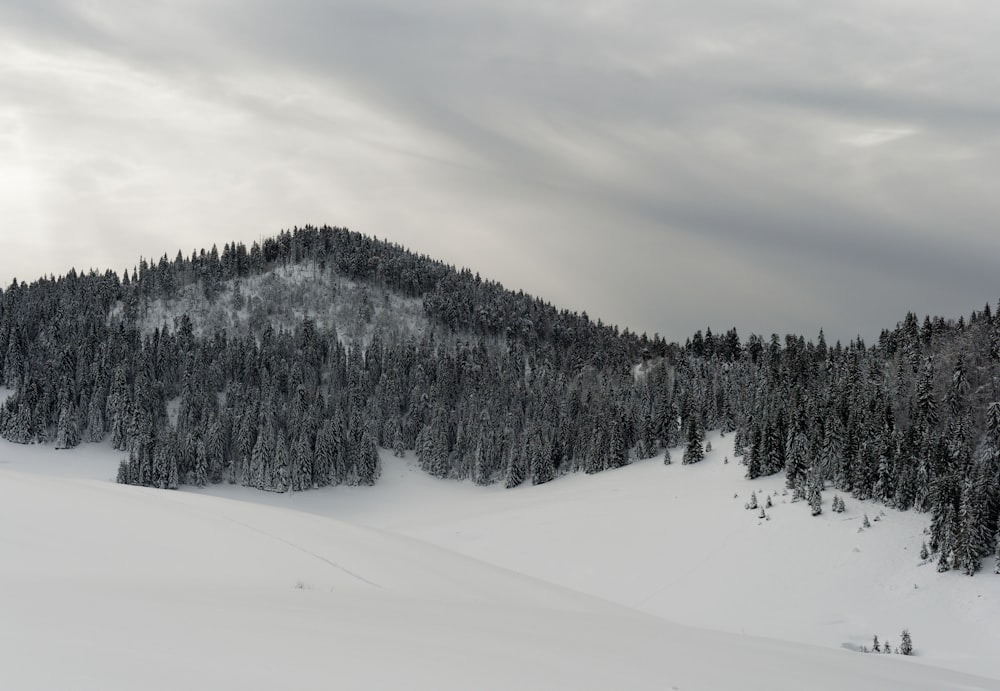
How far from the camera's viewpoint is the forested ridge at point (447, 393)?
6244 cm

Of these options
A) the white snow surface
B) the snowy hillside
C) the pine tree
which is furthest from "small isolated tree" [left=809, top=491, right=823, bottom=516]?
the snowy hillside

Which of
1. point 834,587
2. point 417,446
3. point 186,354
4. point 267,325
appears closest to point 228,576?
point 834,587

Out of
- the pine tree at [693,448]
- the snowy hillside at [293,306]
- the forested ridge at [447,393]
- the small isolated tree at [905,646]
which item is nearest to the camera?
the small isolated tree at [905,646]

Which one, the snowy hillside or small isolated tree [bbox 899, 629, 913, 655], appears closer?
small isolated tree [bbox 899, 629, 913, 655]

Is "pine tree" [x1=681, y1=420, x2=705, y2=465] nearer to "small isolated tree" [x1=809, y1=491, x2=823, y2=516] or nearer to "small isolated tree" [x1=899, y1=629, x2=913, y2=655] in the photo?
"small isolated tree" [x1=809, y1=491, x2=823, y2=516]

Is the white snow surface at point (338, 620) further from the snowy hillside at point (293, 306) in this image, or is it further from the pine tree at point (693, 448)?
the snowy hillside at point (293, 306)

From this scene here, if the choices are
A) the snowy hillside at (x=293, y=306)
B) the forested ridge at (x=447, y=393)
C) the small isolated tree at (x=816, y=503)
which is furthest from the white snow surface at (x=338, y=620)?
the snowy hillside at (x=293, y=306)

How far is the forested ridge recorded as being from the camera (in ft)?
205

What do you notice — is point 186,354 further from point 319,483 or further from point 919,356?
point 919,356

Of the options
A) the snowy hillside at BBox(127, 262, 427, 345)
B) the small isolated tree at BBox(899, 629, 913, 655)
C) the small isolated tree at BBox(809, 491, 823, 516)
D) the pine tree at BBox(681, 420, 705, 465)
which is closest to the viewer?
the small isolated tree at BBox(899, 629, 913, 655)

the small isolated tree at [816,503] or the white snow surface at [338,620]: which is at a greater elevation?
the white snow surface at [338,620]

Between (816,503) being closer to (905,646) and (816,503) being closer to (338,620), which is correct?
(905,646)

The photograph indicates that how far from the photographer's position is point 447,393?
434 ft

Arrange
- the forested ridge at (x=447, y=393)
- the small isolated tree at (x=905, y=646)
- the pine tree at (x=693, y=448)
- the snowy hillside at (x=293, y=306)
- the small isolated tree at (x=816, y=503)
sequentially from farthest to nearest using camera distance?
1. the snowy hillside at (x=293, y=306)
2. the pine tree at (x=693, y=448)
3. the forested ridge at (x=447, y=393)
4. the small isolated tree at (x=816, y=503)
5. the small isolated tree at (x=905, y=646)
